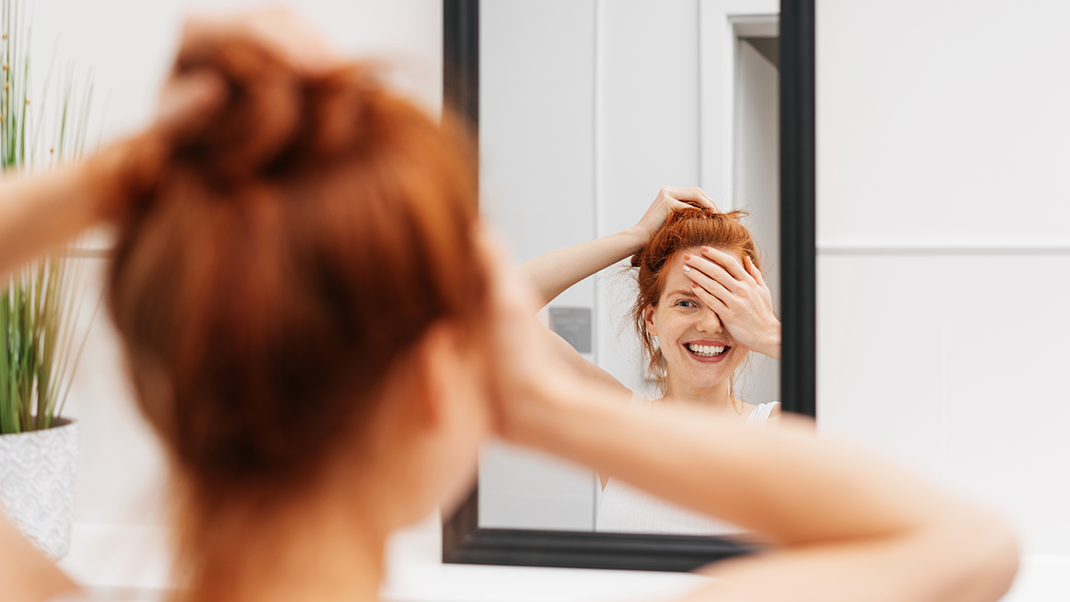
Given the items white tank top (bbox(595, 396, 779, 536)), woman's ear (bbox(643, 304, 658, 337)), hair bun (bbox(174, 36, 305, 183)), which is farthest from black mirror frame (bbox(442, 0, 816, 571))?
hair bun (bbox(174, 36, 305, 183))

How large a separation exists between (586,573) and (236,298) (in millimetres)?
776

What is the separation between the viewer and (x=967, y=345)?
2.95ft

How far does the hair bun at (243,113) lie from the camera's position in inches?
9.7

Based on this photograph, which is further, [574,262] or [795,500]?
[574,262]

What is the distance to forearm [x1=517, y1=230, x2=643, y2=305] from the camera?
3.04 ft

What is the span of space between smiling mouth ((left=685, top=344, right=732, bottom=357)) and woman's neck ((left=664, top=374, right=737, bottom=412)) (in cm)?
4

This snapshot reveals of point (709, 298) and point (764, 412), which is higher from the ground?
point (709, 298)

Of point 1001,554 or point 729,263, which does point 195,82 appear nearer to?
point 1001,554

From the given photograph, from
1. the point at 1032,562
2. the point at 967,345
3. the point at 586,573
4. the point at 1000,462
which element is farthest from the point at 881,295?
the point at 586,573

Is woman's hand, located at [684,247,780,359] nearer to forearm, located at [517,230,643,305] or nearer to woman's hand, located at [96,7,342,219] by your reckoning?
forearm, located at [517,230,643,305]

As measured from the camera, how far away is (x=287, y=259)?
0.25 metres

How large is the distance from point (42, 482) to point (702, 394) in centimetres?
84

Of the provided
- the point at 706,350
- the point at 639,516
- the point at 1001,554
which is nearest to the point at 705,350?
the point at 706,350

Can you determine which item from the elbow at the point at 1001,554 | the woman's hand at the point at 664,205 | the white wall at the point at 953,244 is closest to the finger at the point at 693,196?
the woman's hand at the point at 664,205
